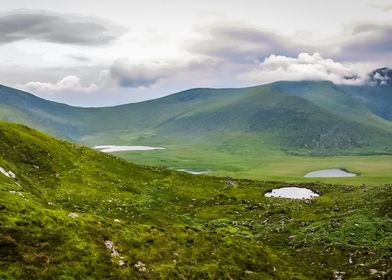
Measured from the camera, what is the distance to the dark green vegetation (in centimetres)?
2895

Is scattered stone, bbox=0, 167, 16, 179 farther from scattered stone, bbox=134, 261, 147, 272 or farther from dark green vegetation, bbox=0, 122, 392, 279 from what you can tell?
scattered stone, bbox=134, 261, 147, 272

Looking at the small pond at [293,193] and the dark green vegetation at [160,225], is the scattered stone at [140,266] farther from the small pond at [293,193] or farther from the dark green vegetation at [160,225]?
the small pond at [293,193]

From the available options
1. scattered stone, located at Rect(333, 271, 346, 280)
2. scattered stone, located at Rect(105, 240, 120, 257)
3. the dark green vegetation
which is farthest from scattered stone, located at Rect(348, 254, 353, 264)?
scattered stone, located at Rect(105, 240, 120, 257)

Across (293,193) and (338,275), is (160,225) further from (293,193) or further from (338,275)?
(293,193)

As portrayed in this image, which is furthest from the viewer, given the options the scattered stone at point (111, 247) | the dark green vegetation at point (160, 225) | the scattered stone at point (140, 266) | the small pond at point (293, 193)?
the small pond at point (293, 193)

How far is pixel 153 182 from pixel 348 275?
52.5 meters

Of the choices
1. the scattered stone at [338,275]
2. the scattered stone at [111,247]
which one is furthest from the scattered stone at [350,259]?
the scattered stone at [111,247]

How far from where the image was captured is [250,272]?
3516 centimetres

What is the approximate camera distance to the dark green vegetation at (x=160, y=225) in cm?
2895

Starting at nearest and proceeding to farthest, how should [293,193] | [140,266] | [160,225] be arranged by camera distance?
[140,266], [160,225], [293,193]

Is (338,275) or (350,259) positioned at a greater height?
(350,259)

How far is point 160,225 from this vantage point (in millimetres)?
50781

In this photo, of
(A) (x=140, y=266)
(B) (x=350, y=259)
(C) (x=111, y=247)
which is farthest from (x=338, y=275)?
(C) (x=111, y=247)

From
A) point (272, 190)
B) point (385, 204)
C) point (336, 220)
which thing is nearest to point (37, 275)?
point (336, 220)
